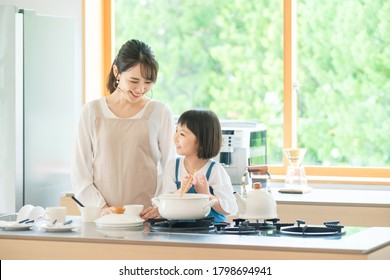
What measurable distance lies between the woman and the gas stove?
1.43 feet

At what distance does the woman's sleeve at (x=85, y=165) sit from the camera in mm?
3477

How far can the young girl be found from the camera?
330cm

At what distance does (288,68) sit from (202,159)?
235cm

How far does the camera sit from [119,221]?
3.06m

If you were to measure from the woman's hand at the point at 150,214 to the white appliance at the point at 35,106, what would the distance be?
168 centimetres

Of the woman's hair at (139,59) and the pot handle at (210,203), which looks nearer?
the pot handle at (210,203)

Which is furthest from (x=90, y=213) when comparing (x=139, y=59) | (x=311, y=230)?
(x=311, y=230)

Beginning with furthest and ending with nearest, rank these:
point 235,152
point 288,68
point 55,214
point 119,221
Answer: point 288,68 → point 235,152 → point 55,214 → point 119,221

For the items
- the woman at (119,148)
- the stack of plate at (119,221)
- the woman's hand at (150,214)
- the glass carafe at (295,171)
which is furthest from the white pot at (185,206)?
the glass carafe at (295,171)

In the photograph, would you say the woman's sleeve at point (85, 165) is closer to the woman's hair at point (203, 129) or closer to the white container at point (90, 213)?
the white container at point (90, 213)

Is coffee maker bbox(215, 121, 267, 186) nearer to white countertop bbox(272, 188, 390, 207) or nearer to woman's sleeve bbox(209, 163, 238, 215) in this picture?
white countertop bbox(272, 188, 390, 207)

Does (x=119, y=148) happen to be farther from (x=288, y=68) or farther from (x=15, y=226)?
(x=288, y=68)

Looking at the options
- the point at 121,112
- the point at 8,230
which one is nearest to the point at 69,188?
the point at 121,112

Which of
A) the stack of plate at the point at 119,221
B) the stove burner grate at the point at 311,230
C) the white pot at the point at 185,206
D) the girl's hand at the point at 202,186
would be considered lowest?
the stove burner grate at the point at 311,230
